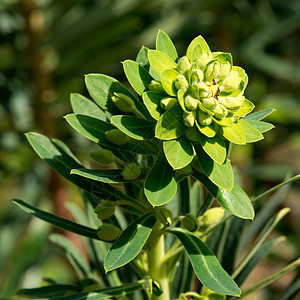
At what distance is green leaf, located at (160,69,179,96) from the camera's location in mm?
525

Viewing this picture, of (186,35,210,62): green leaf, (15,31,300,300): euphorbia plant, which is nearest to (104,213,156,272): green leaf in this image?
(15,31,300,300): euphorbia plant

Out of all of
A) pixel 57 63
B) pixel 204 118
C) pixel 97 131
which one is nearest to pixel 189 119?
pixel 204 118

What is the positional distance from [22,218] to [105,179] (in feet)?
3.98

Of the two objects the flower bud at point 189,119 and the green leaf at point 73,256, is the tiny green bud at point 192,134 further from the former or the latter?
the green leaf at point 73,256

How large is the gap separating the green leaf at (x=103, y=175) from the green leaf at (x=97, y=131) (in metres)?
0.03

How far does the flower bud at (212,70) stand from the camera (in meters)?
0.54

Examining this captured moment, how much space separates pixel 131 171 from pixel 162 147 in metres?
0.05

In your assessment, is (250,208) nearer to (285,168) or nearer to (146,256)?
(146,256)

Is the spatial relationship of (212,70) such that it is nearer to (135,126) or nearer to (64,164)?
(135,126)

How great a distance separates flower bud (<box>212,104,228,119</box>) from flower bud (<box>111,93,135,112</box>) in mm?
106

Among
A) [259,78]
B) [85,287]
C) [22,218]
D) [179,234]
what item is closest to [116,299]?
[85,287]

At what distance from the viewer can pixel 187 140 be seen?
538 millimetres

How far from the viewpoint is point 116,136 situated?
0.56 meters

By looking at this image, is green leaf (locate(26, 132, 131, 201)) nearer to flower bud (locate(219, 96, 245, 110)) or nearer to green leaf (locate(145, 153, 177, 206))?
green leaf (locate(145, 153, 177, 206))
